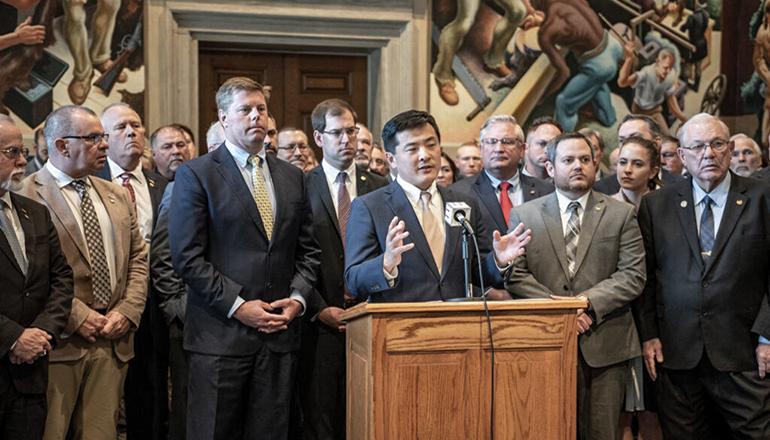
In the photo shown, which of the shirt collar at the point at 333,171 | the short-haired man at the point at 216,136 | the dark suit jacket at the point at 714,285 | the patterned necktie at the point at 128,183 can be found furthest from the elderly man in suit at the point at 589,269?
the patterned necktie at the point at 128,183

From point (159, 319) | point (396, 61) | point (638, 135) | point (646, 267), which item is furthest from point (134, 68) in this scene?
point (646, 267)

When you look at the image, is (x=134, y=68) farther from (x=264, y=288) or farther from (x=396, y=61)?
(x=264, y=288)

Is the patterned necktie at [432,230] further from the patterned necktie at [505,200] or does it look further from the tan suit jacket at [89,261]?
the tan suit jacket at [89,261]

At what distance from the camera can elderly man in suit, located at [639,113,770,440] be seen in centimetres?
453

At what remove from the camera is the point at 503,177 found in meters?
5.24

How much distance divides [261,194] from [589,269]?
150 centimetres

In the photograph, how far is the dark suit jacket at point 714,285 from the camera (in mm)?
4543

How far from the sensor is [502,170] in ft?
17.1

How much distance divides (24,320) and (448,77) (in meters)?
5.30

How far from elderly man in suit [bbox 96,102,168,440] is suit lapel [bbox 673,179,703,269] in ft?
8.27

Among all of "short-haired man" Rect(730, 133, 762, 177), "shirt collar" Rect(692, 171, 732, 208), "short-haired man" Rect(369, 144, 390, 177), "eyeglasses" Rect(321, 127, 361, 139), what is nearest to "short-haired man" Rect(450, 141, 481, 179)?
"short-haired man" Rect(369, 144, 390, 177)

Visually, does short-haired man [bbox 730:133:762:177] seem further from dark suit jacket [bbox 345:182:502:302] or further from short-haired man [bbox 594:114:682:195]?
dark suit jacket [bbox 345:182:502:302]

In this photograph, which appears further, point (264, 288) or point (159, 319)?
point (159, 319)

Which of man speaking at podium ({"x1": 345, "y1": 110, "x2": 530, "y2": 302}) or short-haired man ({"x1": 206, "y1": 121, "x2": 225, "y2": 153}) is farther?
short-haired man ({"x1": 206, "y1": 121, "x2": 225, "y2": 153})
